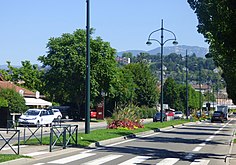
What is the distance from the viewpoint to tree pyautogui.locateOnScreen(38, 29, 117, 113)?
58219mm

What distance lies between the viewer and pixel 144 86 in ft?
313

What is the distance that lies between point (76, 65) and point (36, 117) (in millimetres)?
15460

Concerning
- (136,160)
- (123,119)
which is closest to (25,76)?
(123,119)

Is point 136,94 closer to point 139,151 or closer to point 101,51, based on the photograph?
point 101,51

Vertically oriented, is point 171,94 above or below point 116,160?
above

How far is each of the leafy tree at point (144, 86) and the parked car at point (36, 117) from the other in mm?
48229

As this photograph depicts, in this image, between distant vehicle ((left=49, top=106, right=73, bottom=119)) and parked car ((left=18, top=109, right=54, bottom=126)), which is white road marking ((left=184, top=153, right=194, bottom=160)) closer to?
parked car ((left=18, top=109, right=54, bottom=126))

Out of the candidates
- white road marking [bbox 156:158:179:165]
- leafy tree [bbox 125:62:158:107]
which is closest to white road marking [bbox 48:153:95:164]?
white road marking [bbox 156:158:179:165]

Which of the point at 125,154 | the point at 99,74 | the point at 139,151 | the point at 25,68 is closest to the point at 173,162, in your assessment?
the point at 125,154

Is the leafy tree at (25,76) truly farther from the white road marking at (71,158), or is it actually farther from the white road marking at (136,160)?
the white road marking at (136,160)

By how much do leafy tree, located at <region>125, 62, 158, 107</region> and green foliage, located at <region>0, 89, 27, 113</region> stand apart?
46.1m

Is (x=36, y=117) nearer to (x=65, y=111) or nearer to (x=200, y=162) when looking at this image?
(x=65, y=111)

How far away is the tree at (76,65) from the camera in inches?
2292

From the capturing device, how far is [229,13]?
1733cm
